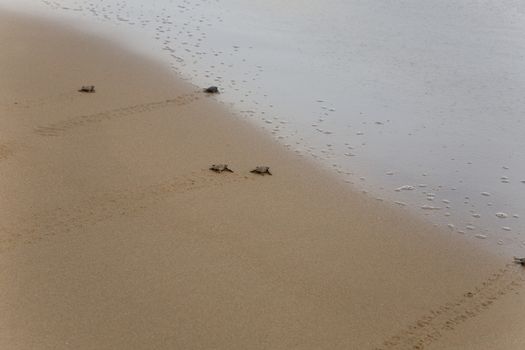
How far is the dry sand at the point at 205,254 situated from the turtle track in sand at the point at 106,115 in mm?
28

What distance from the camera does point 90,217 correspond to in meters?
4.93

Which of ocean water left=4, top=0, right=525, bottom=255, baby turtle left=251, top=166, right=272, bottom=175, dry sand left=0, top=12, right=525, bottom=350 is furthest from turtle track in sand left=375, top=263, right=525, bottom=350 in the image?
baby turtle left=251, top=166, right=272, bottom=175

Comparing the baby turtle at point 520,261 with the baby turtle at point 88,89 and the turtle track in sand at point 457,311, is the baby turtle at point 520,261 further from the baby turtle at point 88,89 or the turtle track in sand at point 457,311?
the baby turtle at point 88,89

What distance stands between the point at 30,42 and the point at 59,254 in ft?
17.2

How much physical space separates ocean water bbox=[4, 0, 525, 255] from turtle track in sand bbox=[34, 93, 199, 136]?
1.76 ft

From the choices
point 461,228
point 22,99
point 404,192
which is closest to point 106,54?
point 22,99

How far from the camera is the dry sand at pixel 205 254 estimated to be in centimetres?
397

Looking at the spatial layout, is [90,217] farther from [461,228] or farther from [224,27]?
[224,27]

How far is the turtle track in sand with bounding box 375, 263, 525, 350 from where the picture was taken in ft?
13.2

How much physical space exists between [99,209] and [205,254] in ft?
3.27

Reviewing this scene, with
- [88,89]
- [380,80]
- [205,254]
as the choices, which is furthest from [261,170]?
[380,80]

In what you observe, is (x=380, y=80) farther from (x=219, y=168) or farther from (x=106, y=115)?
(x=106, y=115)

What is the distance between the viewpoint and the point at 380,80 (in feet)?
27.2

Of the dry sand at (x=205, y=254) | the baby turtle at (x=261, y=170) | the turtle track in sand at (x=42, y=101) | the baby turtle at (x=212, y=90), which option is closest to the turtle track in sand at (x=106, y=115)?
the dry sand at (x=205, y=254)
